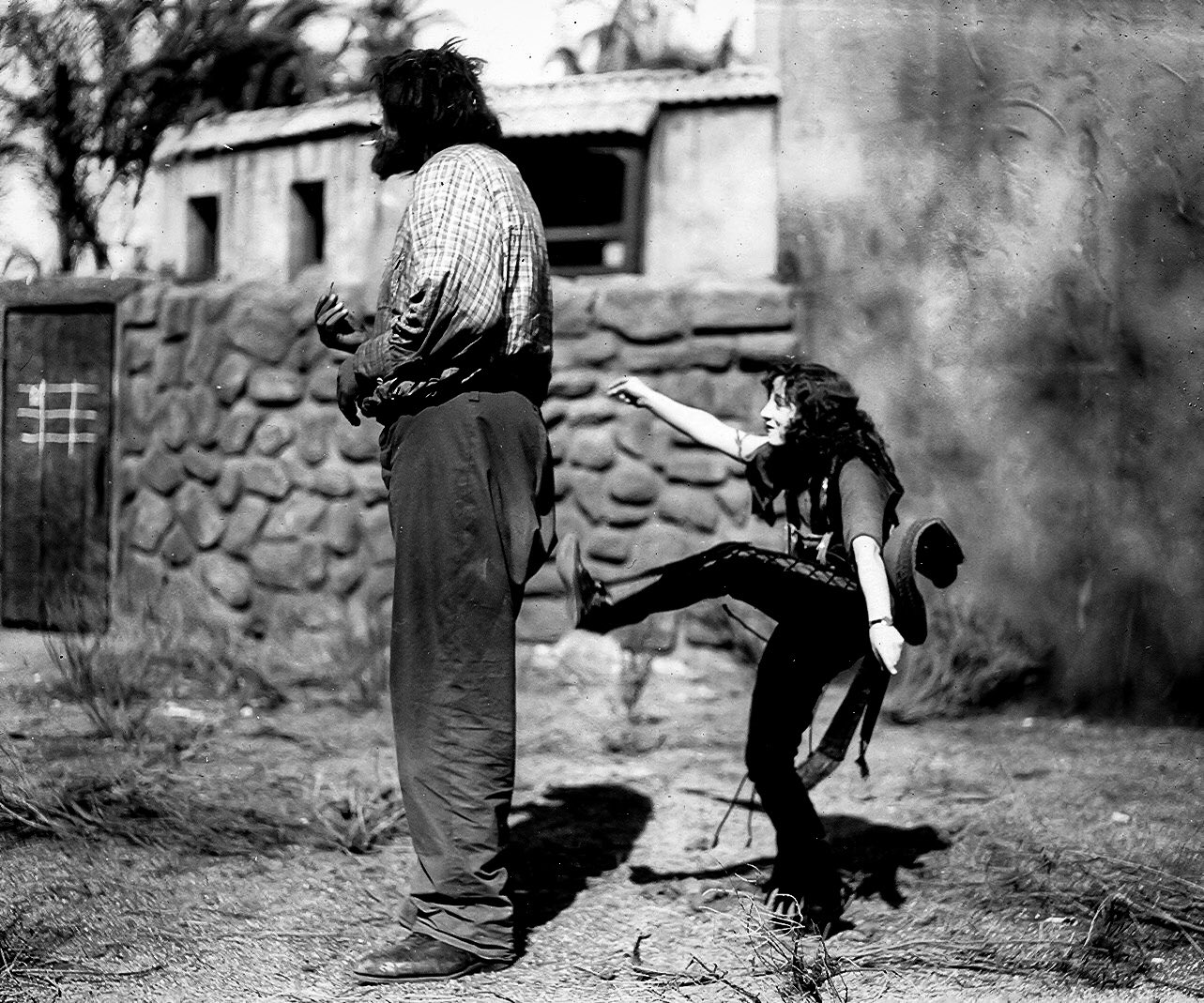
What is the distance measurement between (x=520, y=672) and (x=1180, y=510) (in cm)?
293

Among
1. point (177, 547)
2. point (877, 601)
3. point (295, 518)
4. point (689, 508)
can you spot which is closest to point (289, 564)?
point (295, 518)

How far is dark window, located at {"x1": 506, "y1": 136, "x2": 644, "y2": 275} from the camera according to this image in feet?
21.8

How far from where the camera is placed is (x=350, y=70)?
24.8 feet

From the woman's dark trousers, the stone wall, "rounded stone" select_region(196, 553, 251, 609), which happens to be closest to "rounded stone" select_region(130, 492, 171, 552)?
the stone wall

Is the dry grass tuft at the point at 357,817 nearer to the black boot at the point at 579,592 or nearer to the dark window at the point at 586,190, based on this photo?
the black boot at the point at 579,592

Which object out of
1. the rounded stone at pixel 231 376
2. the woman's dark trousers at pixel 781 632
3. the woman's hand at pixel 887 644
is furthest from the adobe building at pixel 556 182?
the woman's hand at pixel 887 644

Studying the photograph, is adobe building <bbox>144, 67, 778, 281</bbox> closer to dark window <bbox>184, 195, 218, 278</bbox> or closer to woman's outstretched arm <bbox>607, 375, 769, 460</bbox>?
dark window <bbox>184, 195, 218, 278</bbox>

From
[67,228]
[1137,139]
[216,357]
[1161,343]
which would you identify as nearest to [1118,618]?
[1161,343]

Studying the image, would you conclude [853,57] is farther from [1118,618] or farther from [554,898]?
[554,898]

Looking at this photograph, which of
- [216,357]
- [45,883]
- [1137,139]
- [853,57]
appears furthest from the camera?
[216,357]

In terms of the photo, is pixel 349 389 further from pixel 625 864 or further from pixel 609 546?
pixel 609 546

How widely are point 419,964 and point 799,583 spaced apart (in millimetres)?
1262

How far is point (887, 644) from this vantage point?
3.00 metres

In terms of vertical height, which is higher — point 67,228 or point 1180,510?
point 67,228
